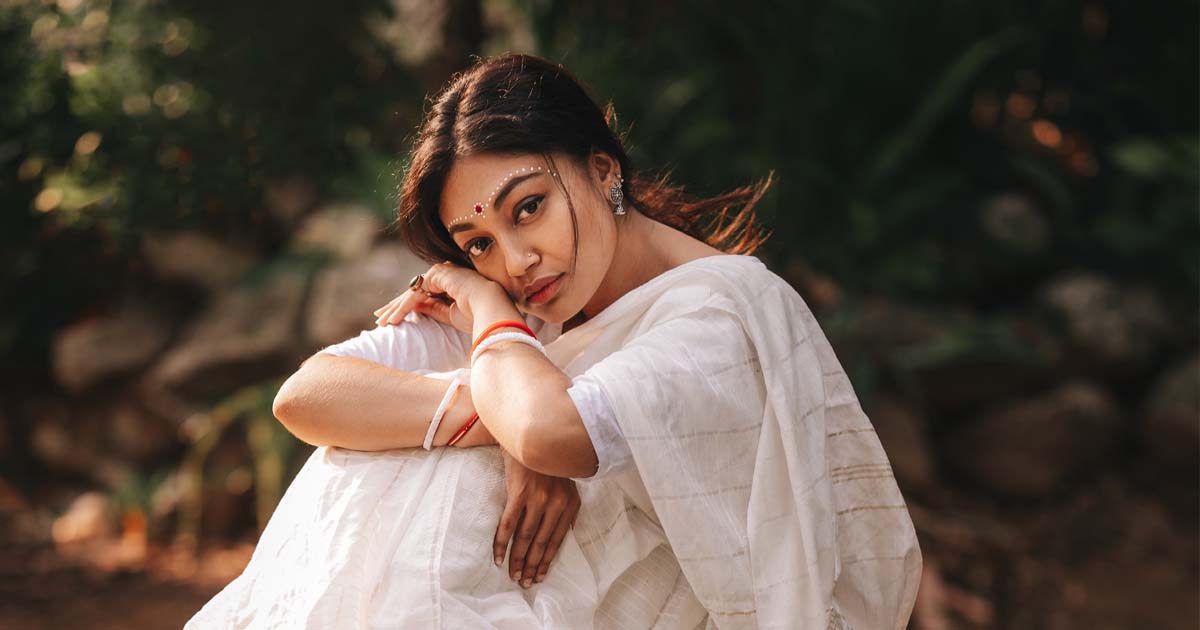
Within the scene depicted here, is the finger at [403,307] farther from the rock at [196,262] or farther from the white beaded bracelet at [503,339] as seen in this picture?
the rock at [196,262]

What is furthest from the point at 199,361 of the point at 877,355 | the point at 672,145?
the point at 877,355

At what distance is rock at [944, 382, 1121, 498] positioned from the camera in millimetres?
5336

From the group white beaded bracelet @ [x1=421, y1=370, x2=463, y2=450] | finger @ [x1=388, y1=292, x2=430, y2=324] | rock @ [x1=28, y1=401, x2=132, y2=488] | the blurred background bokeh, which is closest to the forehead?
finger @ [x1=388, y1=292, x2=430, y2=324]

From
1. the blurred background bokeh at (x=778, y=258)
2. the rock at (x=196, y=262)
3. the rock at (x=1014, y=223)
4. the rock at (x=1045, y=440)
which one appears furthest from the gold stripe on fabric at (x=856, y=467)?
the rock at (x=196, y=262)

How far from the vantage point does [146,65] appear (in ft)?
14.3

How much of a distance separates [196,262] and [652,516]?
4867mm

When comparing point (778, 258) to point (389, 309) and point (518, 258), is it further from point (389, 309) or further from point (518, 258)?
point (518, 258)

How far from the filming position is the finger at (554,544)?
1777 millimetres

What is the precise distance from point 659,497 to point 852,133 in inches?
179

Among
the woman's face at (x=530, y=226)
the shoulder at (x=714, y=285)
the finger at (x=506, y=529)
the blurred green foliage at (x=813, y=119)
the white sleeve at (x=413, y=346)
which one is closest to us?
the finger at (x=506, y=529)

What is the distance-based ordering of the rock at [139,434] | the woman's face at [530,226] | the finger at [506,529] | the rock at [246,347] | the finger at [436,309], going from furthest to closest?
the rock at [139,434] < the rock at [246,347] < the finger at [436,309] < the woman's face at [530,226] < the finger at [506,529]

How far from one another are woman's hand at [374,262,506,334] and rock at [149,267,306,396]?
342 cm

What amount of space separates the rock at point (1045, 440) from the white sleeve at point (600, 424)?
4.25 metres

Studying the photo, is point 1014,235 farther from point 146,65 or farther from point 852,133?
point 146,65
